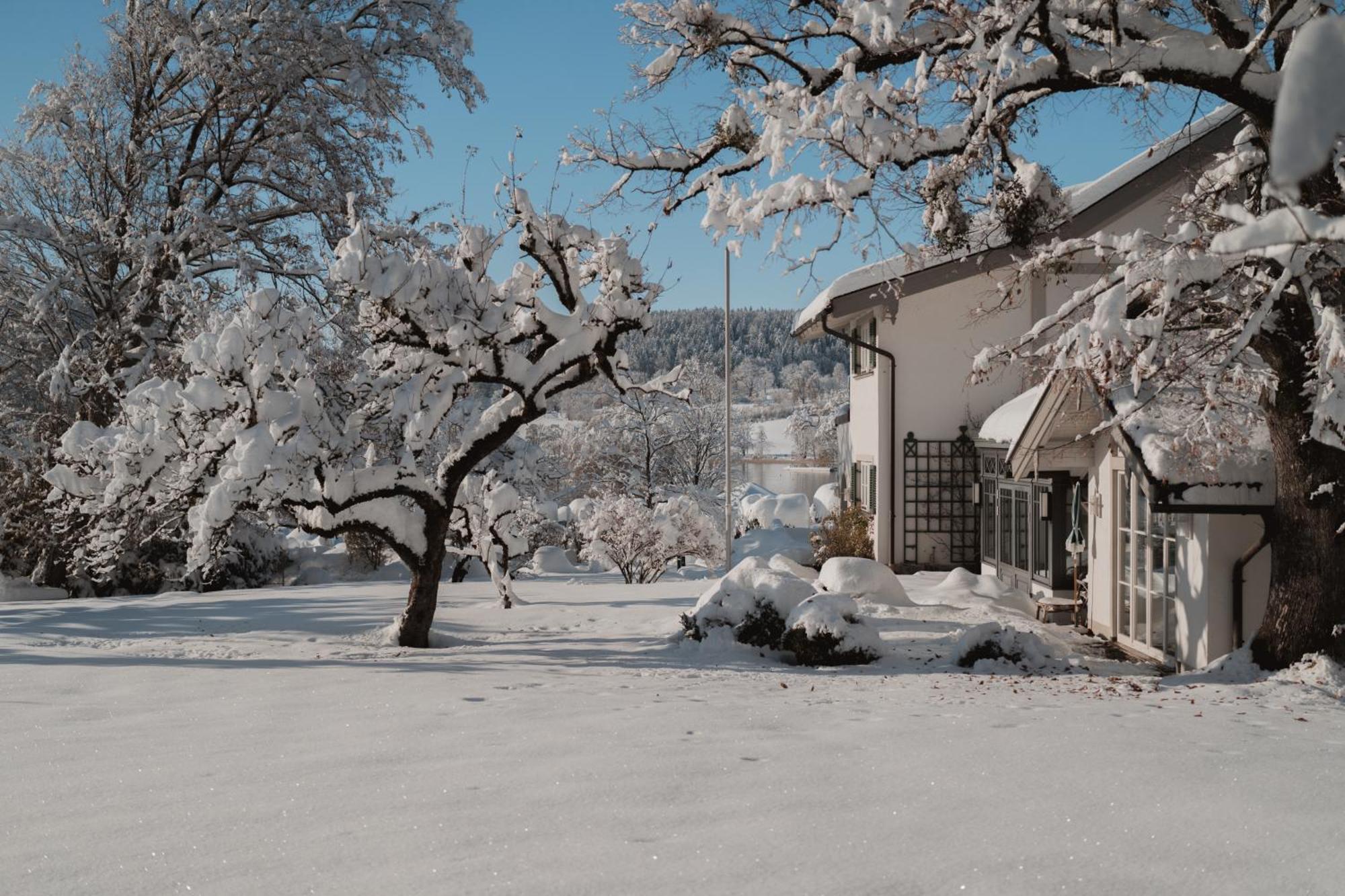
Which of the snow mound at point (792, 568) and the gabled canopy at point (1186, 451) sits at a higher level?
the gabled canopy at point (1186, 451)

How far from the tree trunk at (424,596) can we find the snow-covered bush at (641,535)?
12351 millimetres

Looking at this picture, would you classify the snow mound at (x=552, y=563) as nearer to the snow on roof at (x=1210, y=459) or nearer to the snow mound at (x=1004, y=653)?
the snow mound at (x=1004, y=653)

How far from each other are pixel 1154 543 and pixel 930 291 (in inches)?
361

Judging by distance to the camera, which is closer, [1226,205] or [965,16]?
[1226,205]

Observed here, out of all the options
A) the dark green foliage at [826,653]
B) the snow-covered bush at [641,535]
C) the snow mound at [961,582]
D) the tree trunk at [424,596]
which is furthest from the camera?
the snow-covered bush at [641,535]

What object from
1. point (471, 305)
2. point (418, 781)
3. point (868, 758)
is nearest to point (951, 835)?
point (868, 758)

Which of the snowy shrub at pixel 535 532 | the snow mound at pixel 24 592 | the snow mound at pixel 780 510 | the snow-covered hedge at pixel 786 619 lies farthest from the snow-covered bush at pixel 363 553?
the snow mound at pixel 780 510

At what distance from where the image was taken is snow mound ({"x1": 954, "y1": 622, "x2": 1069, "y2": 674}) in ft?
31.1

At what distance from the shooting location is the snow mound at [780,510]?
4888cm

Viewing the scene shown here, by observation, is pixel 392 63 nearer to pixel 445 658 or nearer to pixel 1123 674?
pixel 445 658

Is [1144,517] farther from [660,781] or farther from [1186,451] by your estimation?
[660,781]

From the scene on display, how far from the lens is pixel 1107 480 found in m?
12.5

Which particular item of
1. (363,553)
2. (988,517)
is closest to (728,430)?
(988,517)

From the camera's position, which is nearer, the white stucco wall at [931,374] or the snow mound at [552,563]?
the white stucco wall at [931,374]
